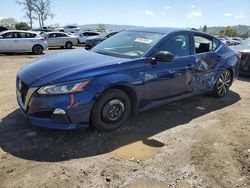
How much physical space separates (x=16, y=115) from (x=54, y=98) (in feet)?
5.18

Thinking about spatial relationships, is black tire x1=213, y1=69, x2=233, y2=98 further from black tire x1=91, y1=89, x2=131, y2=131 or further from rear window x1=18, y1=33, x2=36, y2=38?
rear window x1=18, y1=33, x2=36, y2=38

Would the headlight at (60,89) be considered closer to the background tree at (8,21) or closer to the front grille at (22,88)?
the front grille at (22,88)

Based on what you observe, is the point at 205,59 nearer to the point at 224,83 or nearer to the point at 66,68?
the point at 224,83

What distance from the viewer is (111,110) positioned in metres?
4.55

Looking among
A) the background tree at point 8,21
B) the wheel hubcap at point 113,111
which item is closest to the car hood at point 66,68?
the wheel hubcap at point 113,111

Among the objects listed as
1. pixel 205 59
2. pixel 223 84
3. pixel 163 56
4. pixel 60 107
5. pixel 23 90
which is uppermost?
pixel 163 56

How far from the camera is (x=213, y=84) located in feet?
21.3

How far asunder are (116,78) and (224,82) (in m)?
3.49

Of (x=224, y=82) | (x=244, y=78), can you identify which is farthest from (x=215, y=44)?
(x=244, y=78)

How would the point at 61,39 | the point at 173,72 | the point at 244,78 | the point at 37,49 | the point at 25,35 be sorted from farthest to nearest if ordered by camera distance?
the point at 61,39 → the point at 37,49 → the point at 25,35 → the point at 244,78 → the point at 173,72

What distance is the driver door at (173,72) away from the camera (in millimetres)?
4910

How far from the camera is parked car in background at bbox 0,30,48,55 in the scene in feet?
53.8

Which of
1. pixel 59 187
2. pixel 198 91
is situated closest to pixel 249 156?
pixel 198 91

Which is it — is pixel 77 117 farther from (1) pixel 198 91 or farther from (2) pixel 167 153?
(1) pixel 198 91
